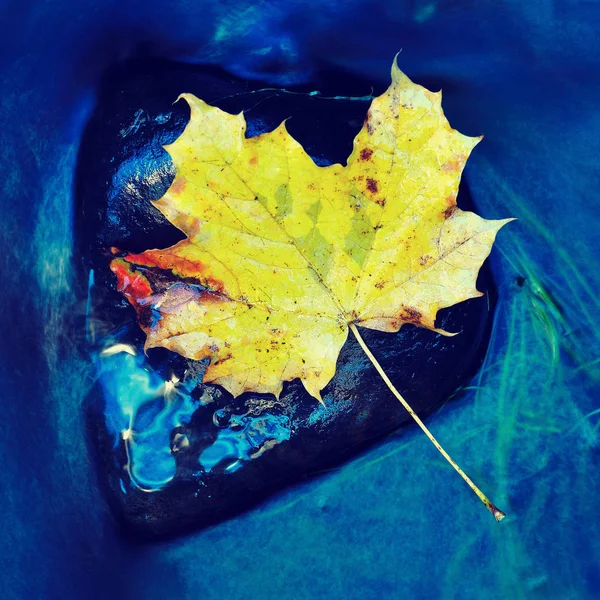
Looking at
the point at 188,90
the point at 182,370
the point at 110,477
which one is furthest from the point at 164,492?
the point at 188,90

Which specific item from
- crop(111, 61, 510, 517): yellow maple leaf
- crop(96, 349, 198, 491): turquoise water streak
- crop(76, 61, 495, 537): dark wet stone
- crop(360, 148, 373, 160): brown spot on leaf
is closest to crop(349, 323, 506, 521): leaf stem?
crop(111, 61, 510, 517): yellow maple leaf

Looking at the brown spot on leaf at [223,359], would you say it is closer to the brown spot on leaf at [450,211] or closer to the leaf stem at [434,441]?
the leaf stem at [434,441]

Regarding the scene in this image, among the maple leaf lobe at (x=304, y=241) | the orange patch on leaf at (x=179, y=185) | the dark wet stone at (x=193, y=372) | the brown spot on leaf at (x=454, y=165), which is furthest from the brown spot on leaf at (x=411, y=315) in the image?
the orange patch on leaf at (x=179, y=185)

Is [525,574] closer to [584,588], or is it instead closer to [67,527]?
[584,588]


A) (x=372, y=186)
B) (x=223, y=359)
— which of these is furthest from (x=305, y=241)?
(x=223, y=359)

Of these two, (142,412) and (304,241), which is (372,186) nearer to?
(304,241)

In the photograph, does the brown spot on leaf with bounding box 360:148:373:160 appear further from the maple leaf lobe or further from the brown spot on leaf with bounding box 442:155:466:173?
the brown spot on leaf with bounding box 442:155:466:173
